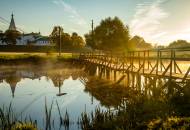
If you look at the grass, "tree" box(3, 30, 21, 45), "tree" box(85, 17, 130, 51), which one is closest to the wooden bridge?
the grass

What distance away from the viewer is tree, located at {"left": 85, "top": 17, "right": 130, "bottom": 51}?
6944 centimetres

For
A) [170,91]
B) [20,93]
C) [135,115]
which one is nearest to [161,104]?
[135,115]

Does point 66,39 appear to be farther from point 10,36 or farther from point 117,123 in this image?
point 117,123

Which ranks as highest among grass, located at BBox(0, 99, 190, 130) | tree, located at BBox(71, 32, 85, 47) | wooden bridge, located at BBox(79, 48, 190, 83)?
tree, located at BBox(71, 32, 85, 47)

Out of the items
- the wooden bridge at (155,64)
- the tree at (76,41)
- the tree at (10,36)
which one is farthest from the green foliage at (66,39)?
the wooden bridge at (155,64)

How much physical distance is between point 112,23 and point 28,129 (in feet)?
217

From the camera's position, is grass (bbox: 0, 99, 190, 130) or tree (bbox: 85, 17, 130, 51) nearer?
grass (bbox: 0, 99, 190, 130)

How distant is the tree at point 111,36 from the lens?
69438 millimetres

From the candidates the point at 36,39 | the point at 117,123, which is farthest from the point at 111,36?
the point at 36,39

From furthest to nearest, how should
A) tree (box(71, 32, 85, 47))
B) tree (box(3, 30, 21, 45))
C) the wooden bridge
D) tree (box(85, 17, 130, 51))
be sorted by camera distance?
tree (box(71, 32, 85, 47)), tree (box(3, 30, 21, 45)), tree (box(85, 17, 130, 51)), the wooden bridge

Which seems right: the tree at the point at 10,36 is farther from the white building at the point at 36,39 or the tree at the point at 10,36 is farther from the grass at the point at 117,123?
the grass at the point at 117,123

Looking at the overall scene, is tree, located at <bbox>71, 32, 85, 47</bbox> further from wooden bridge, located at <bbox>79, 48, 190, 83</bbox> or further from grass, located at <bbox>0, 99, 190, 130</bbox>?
grass, located at <bbox>0, 99, 190, 130</bbox>

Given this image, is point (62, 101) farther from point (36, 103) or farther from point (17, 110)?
point (17, 110)

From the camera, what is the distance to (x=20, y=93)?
929 inches
